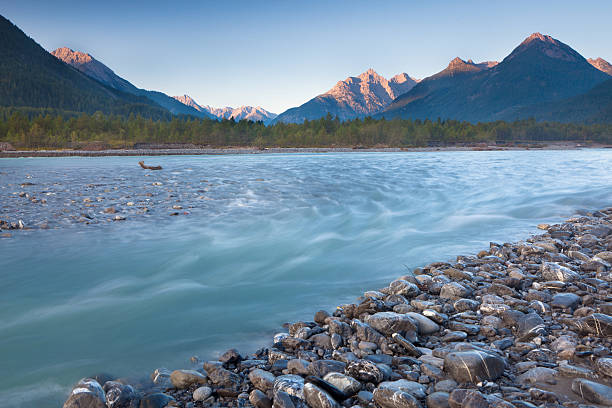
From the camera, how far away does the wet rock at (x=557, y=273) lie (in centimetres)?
650

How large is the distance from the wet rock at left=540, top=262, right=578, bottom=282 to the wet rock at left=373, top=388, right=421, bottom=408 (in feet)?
15.7

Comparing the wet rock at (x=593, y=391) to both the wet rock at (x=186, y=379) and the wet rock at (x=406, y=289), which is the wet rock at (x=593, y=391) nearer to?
the wet rock at (x=406, y=289)

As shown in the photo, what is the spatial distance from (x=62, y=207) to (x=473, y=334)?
635 inches

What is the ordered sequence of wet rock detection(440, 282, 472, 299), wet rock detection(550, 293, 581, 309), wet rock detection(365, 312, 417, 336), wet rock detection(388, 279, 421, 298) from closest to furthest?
1. wet rock detection(365, 312, 417, 336)
2. wet rock detection(550, 293, 581, 309)
3. wet rock detection(440, 282, 472, 299)
4. wet rock detection(388, 279, 421, 298)

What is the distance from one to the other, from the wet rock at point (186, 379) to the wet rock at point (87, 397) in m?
0.70

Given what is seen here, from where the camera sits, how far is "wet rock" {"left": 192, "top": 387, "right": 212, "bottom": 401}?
12.3 ft

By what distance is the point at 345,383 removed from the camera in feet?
11.9

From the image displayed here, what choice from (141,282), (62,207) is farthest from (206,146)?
(141,282)

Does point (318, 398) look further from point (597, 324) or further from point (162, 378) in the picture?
point (597, 324)

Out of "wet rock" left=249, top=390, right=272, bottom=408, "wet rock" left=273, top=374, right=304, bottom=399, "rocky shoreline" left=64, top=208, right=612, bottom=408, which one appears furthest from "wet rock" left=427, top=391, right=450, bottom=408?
"wet rock" left=249, top=390, right=272, bottom=408

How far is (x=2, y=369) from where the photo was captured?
4602mm

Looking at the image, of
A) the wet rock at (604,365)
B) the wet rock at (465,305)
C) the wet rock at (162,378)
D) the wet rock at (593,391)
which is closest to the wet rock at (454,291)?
the wet rock at (465,305)

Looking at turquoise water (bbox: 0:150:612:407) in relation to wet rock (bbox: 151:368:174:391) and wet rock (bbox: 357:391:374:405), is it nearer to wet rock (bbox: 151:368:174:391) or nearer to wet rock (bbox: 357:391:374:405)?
wet rock (bbox: 151:368:174:391)

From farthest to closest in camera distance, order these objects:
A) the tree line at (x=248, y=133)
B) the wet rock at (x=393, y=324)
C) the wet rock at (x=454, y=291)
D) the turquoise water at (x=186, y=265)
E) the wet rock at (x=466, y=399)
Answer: the tree line at (x=248, y=133)
the wet rock at (x=454, y=291)
the turquoise water at (x=186, y=265)
the wet rock at (x=393, y=324)
the wet rock at (x=466, y=399)
